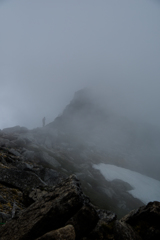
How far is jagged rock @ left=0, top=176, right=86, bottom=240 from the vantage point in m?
6.04

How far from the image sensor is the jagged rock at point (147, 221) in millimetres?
6286

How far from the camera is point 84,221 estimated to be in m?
6.46

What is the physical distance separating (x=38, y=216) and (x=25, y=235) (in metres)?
0.83

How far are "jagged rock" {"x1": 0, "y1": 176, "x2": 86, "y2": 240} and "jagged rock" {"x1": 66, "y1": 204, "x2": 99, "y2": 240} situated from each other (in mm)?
332

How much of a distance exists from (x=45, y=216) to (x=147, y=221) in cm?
529

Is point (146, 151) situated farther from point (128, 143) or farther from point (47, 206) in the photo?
point (47, 206)

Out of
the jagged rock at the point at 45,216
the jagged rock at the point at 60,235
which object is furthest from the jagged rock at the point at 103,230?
the jagged rock at the point at 60,235

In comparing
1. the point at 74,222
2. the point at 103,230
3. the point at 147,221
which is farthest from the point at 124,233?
the point at 74,222

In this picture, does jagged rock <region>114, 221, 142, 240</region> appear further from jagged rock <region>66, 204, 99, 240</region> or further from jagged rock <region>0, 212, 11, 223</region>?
jagged rock <region>0, 212, 11, 223</region>

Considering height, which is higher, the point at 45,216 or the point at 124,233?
the point at 124,233

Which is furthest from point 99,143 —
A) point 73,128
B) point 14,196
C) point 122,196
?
point 14,196

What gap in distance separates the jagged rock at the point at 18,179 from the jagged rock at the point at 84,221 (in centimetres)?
922

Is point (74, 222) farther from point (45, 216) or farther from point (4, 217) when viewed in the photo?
point (4, 217)

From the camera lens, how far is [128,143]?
169000 mm
